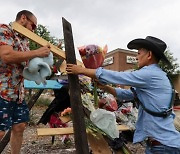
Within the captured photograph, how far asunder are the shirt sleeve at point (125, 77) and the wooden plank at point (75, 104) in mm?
210

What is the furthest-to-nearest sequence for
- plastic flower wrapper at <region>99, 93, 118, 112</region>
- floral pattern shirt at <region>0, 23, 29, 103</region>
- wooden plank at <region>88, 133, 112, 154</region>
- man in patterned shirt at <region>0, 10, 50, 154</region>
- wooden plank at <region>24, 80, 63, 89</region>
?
wooden plank at <region>24, 80, 63, 89</region>
plastic flower wrapper at <region>99, 93, 118, 112</region>
wooden plank at <region>88, 133, 112, 154</region>
floral pattern shirt at <region>0, 23, 29, 103</region>
man in patterned shirt at <region>0, 10, 50, 154</region>

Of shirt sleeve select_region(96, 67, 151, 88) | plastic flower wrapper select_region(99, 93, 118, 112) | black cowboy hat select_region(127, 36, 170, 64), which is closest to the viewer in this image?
shirt sleeve select_region(96, 67, 151, 88)

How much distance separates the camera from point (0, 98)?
2.79m

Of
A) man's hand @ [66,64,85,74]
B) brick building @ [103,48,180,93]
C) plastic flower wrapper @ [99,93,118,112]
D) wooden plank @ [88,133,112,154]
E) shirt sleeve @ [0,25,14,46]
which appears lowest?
wooden plank @ [88,133,112,154]

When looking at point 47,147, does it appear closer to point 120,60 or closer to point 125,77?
point 125,77

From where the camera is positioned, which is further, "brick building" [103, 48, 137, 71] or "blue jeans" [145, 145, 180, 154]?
"brick building" [103, 48, 137, 71]

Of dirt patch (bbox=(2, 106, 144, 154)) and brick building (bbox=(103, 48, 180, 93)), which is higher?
brick building (bbox=(103, 48, 180, 93))

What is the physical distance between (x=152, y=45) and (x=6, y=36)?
1.37m

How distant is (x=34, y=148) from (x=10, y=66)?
2980mm

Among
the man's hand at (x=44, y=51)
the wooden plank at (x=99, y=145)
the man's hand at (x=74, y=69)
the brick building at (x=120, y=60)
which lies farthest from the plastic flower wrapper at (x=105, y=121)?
the brick building at (x=120, y=60)

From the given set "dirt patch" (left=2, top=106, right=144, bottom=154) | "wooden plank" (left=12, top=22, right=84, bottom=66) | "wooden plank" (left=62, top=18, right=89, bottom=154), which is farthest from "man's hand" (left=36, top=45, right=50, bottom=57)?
"dirt patch" (left=2, top=106, right=144, bottom=154)

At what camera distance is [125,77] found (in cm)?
231

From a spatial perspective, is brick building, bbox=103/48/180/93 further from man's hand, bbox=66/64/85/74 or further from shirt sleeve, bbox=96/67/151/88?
man's hand, bbox=66/64/85/74

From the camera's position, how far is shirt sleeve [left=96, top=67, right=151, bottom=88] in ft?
7.50
